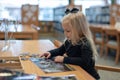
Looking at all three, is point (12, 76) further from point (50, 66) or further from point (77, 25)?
point (77, 25)

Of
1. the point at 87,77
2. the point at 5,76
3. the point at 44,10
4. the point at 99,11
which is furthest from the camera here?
the point at 44,10

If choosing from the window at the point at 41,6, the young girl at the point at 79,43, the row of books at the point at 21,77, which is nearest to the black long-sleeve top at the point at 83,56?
the young girl at the point at 79,43

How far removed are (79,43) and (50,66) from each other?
0.30 metres

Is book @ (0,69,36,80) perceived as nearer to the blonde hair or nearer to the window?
the blonde hair

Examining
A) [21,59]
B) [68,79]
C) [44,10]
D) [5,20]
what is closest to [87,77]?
[68,79]

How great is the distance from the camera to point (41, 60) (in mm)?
1553

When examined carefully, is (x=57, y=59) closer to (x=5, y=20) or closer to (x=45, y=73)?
(x=45, y=73)

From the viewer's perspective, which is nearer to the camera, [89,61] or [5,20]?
[89,61]

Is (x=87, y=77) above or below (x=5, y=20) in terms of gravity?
below

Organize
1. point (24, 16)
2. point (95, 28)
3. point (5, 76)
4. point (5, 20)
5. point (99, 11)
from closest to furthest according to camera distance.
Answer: point (5, 76) → point (5, 20) → point (95, 28) → point (24, 16) → point (99, 11)

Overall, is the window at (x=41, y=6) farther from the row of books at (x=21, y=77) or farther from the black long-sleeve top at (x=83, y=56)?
the row of books at (x=21, y=77)

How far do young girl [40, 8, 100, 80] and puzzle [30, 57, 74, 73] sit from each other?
69mm

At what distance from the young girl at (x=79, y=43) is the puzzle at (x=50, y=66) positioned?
7 centimetres

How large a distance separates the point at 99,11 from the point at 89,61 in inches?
283
